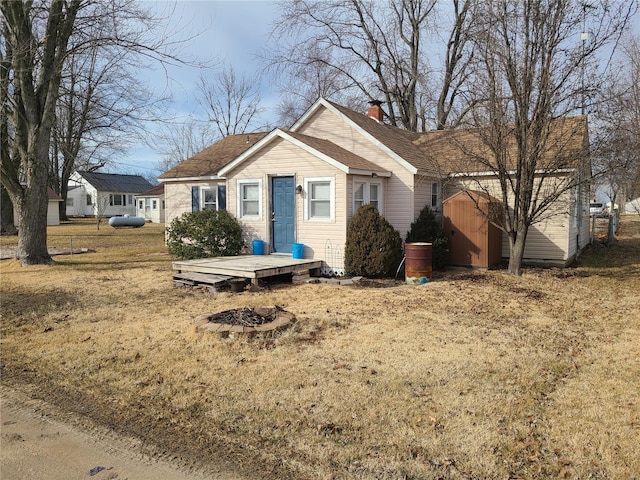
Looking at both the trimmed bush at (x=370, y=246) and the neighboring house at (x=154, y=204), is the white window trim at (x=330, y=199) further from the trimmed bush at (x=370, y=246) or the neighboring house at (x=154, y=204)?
the neighboring house at (x=154, y=204)

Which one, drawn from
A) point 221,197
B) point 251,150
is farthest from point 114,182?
point 251,150

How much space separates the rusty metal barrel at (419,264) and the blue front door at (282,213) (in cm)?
341

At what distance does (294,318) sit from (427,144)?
1192cm

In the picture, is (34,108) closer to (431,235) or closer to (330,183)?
(330,183)

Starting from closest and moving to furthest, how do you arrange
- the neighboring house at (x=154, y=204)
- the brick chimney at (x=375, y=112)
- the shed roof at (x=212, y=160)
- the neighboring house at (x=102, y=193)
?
the shed roof at (x=212, y=160)
the brick chimney at (x=375, y=112)
the neighboring house at (x=154, y=204)
the neighboring house at (x=102, y=193)

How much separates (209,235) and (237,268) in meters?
3.18

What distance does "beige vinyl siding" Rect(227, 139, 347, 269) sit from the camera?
12.1 metres

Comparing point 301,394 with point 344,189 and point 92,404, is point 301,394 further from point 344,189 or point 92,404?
point 344,189

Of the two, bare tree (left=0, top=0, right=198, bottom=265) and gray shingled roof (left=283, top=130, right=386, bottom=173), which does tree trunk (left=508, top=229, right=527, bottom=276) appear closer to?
gray shingled roof (left=283, top=130, right=386, bottom=173)

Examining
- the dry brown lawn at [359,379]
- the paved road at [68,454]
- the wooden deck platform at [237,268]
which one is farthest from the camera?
the wooden deck platform at [237,268]

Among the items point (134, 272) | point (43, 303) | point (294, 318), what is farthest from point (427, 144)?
point (43, 303)

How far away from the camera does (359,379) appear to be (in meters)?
5.04

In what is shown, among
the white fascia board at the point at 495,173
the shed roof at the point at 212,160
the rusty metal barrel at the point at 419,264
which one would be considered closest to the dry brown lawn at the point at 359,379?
the rusty metal barrel at the point at 419,264

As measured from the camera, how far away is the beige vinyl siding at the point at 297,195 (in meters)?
12.1
